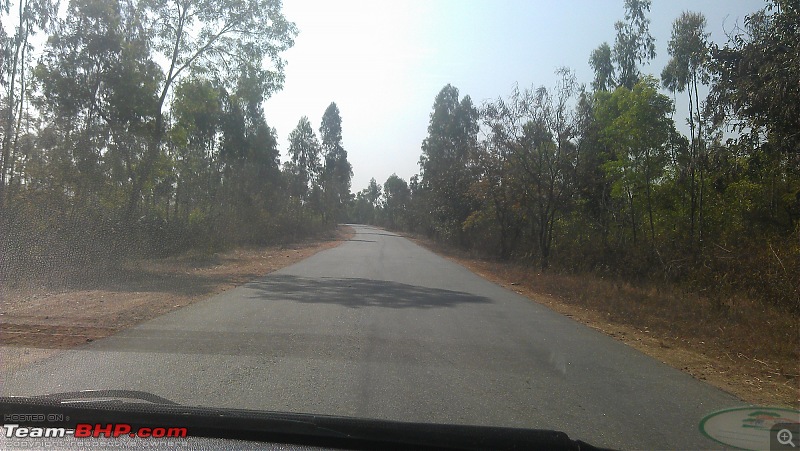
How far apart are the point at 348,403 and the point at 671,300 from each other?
1191cm

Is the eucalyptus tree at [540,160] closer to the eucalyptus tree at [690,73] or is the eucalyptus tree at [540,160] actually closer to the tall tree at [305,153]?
the eucalyptus tree at [690,73]

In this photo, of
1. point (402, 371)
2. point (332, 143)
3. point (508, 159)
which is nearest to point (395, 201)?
point (332, 143)

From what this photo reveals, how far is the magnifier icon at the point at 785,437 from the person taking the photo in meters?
4.78

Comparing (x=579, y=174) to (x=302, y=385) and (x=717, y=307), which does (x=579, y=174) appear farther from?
(x=302, y=385)

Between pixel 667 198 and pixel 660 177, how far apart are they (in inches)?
39.4

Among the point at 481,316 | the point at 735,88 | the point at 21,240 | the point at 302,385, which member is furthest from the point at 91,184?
the point at 735,88

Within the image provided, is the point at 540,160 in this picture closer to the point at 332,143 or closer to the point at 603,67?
the point at 603,67

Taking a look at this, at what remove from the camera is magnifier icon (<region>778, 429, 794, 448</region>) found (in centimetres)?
478

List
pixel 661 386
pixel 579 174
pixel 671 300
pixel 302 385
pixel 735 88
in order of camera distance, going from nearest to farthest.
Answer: pixel 302 385, pixel 661 386, pixel 735 88, pixel 671 300, pixel 579 174

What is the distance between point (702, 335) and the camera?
35.1 ft

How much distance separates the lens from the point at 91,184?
18594 mm

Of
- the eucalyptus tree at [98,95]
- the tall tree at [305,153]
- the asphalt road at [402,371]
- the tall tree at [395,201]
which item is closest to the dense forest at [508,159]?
the eucalyptus tree at [98,95]

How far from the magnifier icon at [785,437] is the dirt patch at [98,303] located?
7643 mm

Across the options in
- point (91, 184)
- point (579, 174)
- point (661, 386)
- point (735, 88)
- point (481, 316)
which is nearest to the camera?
point (661, 386)
